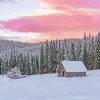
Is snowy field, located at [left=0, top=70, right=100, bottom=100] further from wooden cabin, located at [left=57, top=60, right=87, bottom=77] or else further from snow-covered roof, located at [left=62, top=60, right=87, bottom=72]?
snow-covered roof, located at [left=62, top=60, right=87, bottom=72]

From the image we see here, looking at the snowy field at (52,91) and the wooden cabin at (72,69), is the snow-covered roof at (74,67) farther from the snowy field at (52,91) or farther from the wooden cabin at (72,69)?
the snowy field at (52,91)

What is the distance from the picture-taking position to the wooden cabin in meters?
77.4

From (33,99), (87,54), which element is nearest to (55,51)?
(87,54)

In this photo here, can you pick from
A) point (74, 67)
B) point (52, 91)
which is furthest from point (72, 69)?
point (52, 91)

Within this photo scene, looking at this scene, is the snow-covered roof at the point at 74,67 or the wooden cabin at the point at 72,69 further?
the snow-covered roof at the point at 74,67

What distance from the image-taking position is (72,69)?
78.2 m

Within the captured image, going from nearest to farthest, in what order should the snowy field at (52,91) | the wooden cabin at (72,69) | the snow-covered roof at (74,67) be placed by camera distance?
the snowy field at (52,91), the wooden cabin at (72,69), the snow-covered roof at (74,67)

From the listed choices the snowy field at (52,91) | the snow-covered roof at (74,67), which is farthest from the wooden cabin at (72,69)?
the snowy field at (52,91)

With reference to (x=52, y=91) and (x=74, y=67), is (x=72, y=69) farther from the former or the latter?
(x=52, y=91)

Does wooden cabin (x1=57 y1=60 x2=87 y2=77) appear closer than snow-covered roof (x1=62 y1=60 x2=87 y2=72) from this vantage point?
Yes

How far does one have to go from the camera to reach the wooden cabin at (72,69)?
254 ft

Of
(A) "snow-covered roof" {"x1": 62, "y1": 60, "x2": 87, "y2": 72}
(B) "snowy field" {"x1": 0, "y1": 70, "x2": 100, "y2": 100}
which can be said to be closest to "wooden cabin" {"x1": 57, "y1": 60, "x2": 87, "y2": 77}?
(A) "snow-covered roof" {"x1": 62, "y1": 60, "x2": 87, "y2": 72}

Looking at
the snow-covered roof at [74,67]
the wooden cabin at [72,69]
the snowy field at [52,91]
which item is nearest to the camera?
the snowy field at [52,91]

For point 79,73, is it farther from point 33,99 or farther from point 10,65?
point 10,65
